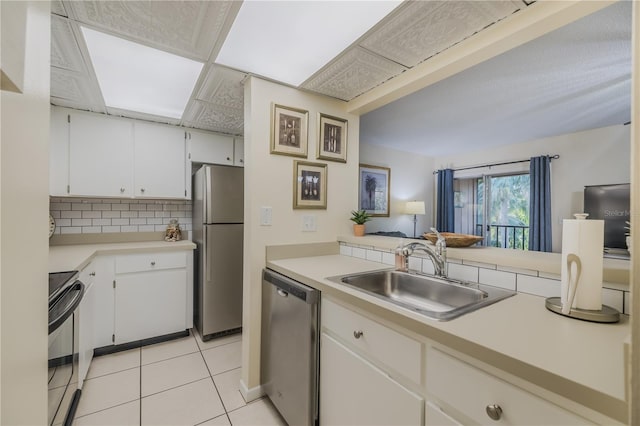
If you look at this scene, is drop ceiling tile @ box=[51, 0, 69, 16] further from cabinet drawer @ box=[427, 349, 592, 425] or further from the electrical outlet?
cabinet drawer @ box=[427, 349, 592, 425]

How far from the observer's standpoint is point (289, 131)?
1.89 metres

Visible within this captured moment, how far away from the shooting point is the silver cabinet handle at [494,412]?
0.68m

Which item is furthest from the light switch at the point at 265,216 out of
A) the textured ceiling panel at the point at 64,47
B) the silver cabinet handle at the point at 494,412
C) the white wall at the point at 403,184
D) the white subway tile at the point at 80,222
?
the white wall at the point at 403,184

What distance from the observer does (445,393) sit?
791mm

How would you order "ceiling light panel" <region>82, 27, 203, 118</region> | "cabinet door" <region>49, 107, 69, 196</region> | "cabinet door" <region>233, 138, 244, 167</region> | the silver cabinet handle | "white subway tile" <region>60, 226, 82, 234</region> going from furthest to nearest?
"cabinet door" <region>233, 138, 244, 167</region> → "white subway tile" <region>60, 226, 82, 234</region> → "cabinet door" <region>49, 107, 69, 196</region> → "ceiling light panel" <region>82, 27, 203, 118</region> → the silver cabinet handle

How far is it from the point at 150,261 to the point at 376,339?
2264 millimetres

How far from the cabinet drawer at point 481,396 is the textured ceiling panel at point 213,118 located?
7.70ft

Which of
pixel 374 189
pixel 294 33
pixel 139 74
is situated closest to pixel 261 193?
pixel 294 33

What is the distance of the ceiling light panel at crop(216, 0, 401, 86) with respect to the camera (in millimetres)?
1200

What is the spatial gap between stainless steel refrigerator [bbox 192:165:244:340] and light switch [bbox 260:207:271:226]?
3.22ft

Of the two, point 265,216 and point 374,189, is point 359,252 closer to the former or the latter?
point 265,216

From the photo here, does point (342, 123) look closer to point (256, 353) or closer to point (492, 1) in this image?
point (492, 1)

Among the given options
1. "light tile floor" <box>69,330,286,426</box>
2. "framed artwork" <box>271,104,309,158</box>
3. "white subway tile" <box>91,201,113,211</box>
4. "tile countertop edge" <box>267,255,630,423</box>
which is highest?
"framed artwork" <box>271,104,309,158</box>

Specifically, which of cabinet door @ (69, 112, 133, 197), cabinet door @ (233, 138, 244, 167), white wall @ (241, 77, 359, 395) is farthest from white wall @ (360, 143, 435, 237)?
cabinet door @ (69, 112, 133, 197)
